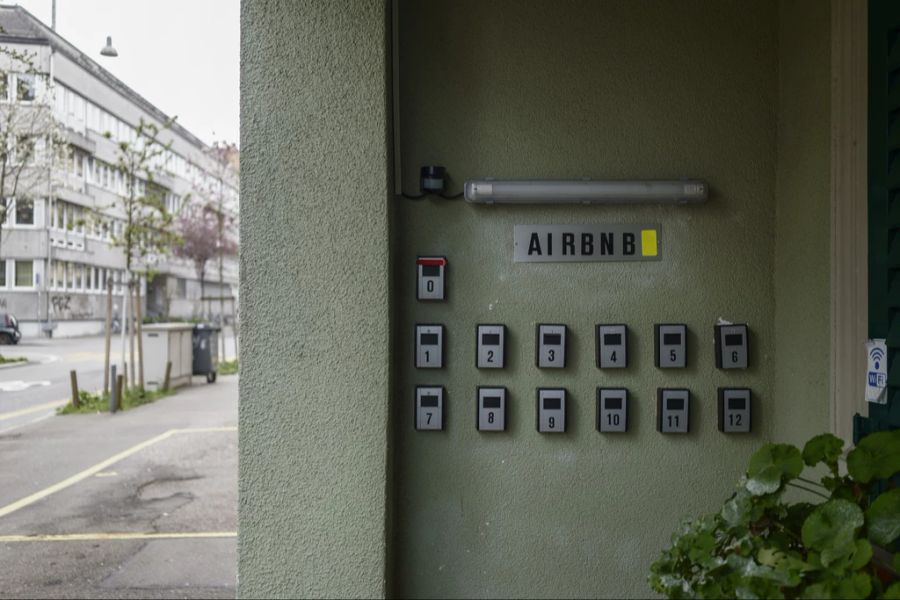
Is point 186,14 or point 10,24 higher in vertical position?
point 186,14

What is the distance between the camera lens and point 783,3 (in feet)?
6.86

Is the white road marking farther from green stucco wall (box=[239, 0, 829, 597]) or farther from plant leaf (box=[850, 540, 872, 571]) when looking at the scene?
plant leaf (box=[850, 540, 872, 571])

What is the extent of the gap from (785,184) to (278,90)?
1.67 meters

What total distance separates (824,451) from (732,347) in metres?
0.81

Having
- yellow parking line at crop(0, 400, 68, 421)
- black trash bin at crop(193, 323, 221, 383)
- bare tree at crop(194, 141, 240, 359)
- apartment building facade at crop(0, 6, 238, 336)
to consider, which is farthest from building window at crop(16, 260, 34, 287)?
black trash bin at crop(193, 323, 221, 383)

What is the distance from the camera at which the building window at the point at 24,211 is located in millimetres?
1889

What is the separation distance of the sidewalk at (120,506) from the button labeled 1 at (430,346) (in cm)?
116

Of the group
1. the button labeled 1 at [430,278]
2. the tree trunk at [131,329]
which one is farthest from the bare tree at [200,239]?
the button labeled 1 at [430,278]

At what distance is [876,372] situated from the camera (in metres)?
1.65

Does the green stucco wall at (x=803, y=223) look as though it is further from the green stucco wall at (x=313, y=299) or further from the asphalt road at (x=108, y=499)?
the asphalt road at (x=108, y=499)

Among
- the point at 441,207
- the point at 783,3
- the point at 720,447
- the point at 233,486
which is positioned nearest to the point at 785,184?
the point at 783,3

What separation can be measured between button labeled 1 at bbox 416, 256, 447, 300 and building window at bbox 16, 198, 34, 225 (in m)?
1.20

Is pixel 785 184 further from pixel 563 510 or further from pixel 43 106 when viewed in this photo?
pixel 43 106

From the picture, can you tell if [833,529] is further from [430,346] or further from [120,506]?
[120,506]
